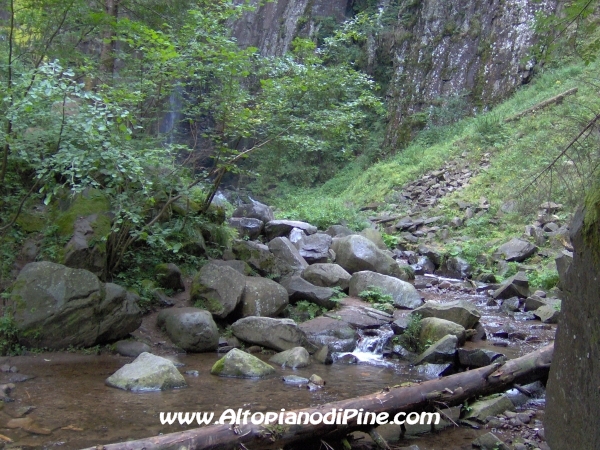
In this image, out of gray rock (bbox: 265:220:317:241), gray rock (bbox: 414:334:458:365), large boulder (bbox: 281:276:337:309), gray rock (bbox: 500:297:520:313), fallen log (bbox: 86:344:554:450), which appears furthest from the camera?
gray rock (bbox: 265:220:317:241)

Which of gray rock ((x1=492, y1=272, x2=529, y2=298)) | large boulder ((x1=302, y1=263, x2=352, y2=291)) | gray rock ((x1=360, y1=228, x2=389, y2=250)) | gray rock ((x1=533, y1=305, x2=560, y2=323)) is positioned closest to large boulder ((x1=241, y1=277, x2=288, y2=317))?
large boulder ((x1=302, y1=263, x2=352, y2=291))

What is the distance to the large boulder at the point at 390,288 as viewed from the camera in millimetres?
9820

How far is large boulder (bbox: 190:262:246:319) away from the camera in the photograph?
8094 mm

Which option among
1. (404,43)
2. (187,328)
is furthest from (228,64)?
(404,43)

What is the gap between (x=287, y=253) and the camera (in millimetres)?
11180

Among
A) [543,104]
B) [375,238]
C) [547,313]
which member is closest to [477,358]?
[547,313]

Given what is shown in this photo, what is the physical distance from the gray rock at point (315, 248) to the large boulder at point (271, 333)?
4150 millimetres

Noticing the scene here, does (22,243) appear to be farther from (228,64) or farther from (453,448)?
(453,448)

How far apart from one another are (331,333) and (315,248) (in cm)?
410

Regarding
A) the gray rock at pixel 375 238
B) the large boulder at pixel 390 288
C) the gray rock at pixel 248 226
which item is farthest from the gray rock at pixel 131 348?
the gray rock at pixel 375 238

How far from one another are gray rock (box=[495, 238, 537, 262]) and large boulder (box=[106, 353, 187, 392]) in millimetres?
8406

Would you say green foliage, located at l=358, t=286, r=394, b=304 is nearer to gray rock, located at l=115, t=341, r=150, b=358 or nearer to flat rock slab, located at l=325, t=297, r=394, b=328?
flat rock slab, located at l=325, t=297, r=394, b=328

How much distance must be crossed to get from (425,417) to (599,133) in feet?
9.03

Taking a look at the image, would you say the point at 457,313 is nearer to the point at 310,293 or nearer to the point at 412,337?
the point at 412,337
